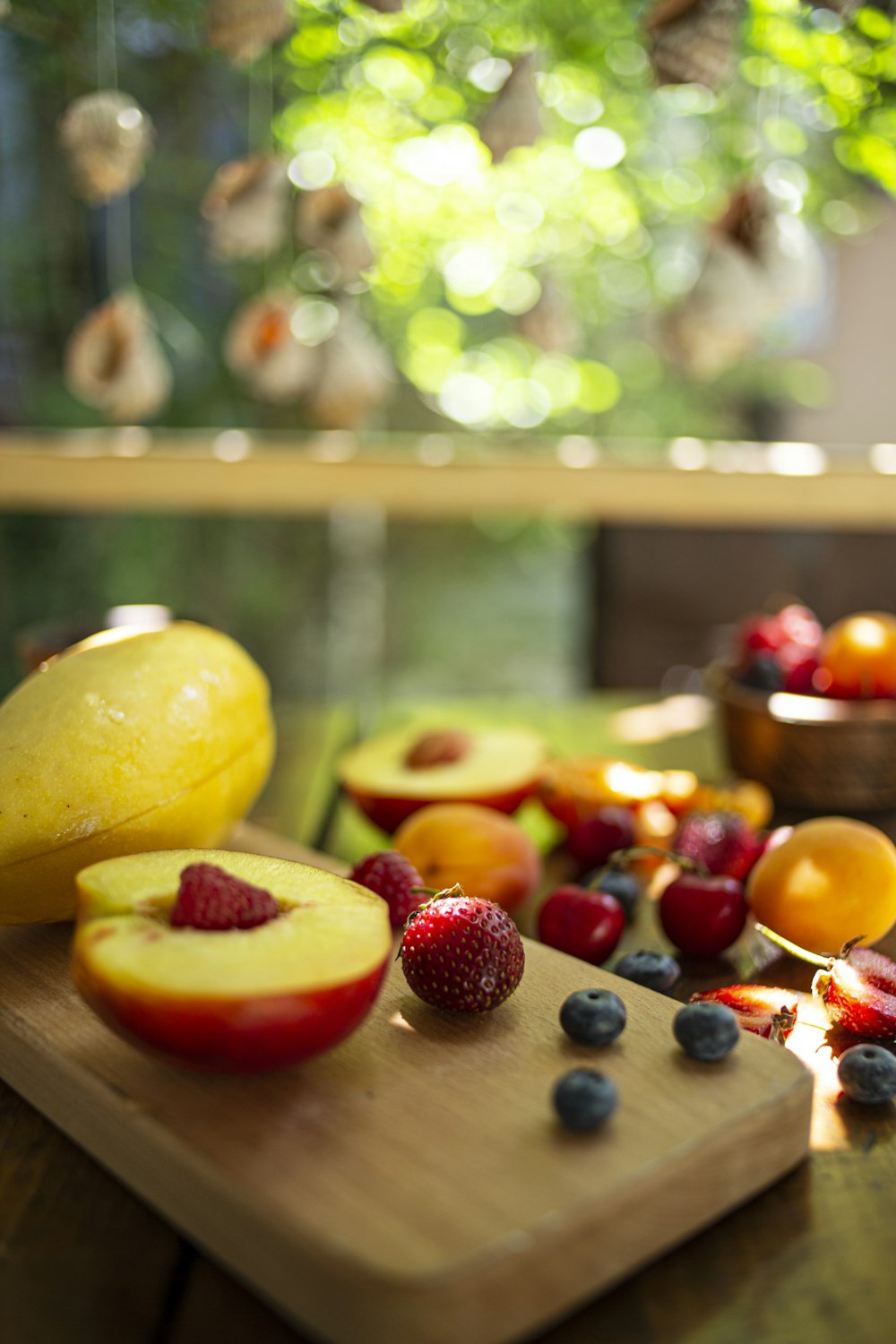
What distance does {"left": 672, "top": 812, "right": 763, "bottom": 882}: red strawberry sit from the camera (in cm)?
86

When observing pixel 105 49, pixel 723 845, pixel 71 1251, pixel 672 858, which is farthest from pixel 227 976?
pixel 105 49

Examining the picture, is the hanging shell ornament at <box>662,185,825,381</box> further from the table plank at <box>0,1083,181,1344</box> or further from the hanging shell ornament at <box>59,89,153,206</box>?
the table plank at <box>0,1083,181,1344</box>

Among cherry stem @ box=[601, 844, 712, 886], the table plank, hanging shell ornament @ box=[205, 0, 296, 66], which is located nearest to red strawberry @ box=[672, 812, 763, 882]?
cherry stem @ box=[601, 844, 712, 886]

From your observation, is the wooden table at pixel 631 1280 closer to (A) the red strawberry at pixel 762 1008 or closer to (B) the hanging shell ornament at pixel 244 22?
(A) the red strawberry at pixel 762 1008

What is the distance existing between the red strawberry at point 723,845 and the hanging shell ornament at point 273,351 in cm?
110

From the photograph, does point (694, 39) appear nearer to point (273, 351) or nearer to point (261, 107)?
point (273, 351)

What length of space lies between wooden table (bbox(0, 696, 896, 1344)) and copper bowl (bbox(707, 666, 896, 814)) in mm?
492

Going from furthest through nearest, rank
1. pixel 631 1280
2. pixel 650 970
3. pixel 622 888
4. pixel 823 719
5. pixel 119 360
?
pixel 119 360
pixel 823 719
pixel 622 888
pixel 650 970
pixel 631 1280

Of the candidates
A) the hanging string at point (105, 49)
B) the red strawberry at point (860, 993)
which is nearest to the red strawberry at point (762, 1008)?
the red strawberry at point (860, 993)

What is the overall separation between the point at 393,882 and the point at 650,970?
17 centimetres

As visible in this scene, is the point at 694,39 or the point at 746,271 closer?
the point at 694,39

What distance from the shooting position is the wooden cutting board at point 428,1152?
0.44 metres

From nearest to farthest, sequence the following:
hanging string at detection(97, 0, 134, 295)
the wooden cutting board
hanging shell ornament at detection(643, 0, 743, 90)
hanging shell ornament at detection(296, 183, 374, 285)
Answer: the wooden cutting board
hanging shell ornament at detection(643, 0, 743, 90)
hanging shell ornament at detection(296, 183, 374, 285)
hanging string at detection(97, 0, 134, 295)

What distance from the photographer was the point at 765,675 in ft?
3.66
